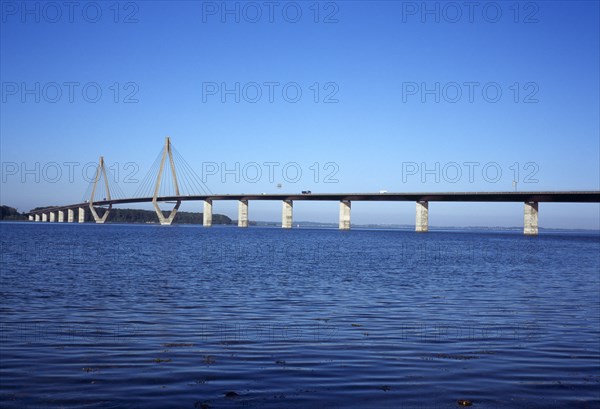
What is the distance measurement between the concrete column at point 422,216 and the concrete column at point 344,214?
19.1 meters

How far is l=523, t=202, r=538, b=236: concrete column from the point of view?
13986 cm

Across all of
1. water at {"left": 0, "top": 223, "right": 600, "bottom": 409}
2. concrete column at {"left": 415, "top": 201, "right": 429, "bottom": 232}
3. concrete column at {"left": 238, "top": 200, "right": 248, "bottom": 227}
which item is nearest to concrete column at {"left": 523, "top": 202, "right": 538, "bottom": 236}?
concrete column at {"left": 415, "top": 201, "right": 429, "bottom": 232}

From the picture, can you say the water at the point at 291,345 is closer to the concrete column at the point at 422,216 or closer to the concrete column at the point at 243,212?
the concrete column at the point at 422,216

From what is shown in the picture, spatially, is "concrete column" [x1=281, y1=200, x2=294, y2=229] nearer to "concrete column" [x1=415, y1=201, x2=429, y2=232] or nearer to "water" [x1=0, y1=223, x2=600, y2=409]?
"concrete column" [x1=415, y1=201, x2=429, y2=232]

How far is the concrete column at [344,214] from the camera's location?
16675cm

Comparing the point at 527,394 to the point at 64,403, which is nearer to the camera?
the point at 64,403

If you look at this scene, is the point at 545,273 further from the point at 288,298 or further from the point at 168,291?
the point at 168,291

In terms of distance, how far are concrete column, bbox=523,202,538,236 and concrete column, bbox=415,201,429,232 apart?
2374cm

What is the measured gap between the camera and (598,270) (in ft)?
136

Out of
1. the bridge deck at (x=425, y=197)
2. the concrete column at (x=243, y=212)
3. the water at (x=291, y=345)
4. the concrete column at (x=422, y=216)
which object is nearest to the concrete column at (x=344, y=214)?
the bridge deck at (x=425, y=197)

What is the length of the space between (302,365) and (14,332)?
7.35m

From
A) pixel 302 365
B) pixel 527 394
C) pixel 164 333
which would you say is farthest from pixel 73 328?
pixel 527 394

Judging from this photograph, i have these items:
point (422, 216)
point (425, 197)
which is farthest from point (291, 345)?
point (422, 216)

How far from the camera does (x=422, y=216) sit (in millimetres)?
157625
